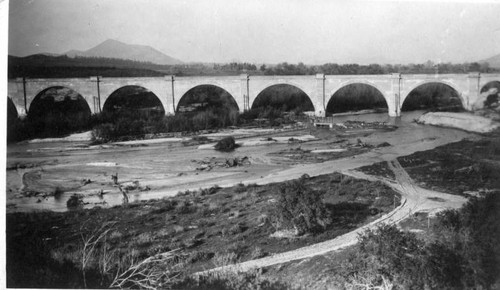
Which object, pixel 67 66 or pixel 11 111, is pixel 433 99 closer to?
pixel 67 66

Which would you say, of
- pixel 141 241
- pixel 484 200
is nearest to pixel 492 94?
pixel 484 200

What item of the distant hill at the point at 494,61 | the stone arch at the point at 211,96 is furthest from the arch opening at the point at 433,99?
the stone arch at the point at 211,96

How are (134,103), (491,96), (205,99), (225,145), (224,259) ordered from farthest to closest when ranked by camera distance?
(205,99) → (134,103) → (491,96) → (225,145) → (224,259)

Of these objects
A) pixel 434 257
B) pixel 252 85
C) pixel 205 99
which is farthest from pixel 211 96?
pixel 434 257

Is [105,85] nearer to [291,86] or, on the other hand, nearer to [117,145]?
[117,145]

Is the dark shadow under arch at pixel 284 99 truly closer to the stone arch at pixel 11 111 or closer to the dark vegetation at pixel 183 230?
the dark vegetation at pixel 183 230
